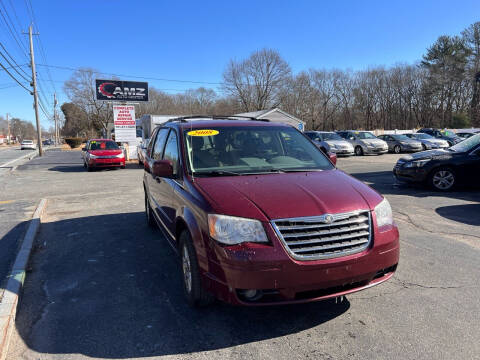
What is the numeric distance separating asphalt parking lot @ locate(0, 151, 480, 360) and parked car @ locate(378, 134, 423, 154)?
A: 2082 cm

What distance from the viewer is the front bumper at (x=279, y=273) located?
2.46 meters

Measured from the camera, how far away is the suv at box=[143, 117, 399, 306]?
98.4 inches

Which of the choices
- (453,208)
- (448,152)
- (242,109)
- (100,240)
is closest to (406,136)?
(448,152)

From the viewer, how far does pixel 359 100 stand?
70188 mm

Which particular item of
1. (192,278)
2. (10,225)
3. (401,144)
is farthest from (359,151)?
(192,278)

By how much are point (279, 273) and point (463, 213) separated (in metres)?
5.64

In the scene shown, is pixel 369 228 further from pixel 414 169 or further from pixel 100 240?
pixel 414 169

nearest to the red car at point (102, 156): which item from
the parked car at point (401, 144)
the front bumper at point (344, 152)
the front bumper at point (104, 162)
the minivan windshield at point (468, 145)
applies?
the front bumper at point (104, 162)

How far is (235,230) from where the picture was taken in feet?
8.47

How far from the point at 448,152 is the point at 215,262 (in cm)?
853

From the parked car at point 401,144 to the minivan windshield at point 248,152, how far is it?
22.7 metres

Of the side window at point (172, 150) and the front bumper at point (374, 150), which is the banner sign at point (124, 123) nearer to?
the front bumper at point (374, 150)

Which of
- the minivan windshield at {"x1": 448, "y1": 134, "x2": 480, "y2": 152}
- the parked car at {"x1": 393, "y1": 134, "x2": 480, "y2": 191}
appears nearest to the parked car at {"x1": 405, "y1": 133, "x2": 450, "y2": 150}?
the minivan windshield at {"x1": 448, "y1": 134, "x2": 480, "y2": 152}

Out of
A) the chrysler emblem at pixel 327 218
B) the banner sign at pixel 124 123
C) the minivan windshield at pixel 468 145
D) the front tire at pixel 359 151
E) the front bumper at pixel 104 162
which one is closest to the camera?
the chrysler emblem at pixel 327 218
